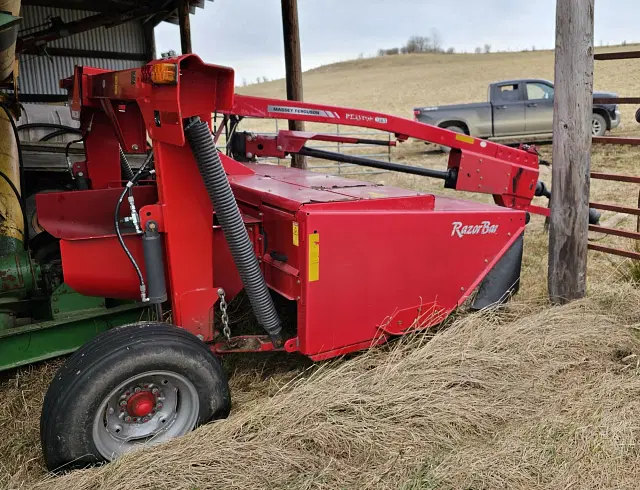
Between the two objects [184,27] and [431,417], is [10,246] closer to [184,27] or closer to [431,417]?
[431,417]

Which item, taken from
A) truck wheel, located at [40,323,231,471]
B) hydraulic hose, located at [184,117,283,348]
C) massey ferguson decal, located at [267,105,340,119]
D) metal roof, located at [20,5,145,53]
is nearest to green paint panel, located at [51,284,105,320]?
truck wheel, located at [40,323,231,471]

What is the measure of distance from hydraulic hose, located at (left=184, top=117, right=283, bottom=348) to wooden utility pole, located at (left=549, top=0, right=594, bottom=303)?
238 centimetres

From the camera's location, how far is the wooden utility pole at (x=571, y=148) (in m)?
4.04

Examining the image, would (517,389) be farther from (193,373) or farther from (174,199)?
(174,199)

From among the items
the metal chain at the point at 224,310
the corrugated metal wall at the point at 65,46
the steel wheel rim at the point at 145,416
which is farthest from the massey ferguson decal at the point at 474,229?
the corrugated metal wall at the point at 65,46

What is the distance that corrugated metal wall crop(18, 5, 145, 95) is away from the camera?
1251cm

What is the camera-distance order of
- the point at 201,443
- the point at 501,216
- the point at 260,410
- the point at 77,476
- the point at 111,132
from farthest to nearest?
1. the point at 111,132
2. the point at 501,216
3. the point at 260,410
4. the point at 201,443
5. the point at 77,476

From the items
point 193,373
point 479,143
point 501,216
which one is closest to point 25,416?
point 193,373

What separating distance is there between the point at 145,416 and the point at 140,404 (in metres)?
0.08

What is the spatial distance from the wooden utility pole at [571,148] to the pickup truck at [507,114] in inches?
426

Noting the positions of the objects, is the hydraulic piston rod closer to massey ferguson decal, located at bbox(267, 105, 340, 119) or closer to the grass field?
massey ferguson decal, located at bbox(267, 105, 340, 119)

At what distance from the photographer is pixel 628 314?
417cm

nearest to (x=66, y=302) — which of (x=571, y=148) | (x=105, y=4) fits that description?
(x=571, y=148)

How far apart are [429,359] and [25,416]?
2324mm
